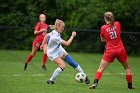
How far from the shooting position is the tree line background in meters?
27.4

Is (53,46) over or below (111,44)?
below

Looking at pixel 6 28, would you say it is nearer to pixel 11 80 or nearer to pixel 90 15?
pixel 90 15

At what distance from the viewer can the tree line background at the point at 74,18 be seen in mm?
27391

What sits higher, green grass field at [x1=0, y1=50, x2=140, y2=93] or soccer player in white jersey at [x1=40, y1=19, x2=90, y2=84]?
soccer player in white jersey at [x1=40, y1=19, x2=90, y2=84]

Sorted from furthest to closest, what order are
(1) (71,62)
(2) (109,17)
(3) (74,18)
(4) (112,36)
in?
(3) (74,18), (1) (71,62), (4) (112,36), (2) (109,17)

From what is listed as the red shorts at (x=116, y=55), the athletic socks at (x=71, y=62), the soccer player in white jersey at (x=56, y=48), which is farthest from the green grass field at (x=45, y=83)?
the red shorts at (x=116, y=55)

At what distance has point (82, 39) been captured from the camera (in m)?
27.3

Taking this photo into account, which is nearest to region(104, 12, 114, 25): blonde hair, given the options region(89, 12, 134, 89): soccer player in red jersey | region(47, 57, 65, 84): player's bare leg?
region(89, 12, 134, 89): soccer player in red jersey

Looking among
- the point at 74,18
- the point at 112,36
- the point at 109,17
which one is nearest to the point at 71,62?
the point at 112,36

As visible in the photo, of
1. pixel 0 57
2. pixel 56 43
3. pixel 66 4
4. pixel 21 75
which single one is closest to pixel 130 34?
pixel 66 4

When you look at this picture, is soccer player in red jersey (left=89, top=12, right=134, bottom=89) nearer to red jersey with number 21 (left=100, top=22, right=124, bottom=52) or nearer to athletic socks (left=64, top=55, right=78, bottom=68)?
red jersey with number 21 (left=100, top=22, right=124, bottom=52)

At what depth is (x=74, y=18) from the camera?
29.5 metres

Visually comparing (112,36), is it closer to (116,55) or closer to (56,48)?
(116,55)

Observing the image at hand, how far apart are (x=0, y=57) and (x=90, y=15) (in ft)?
22.4
